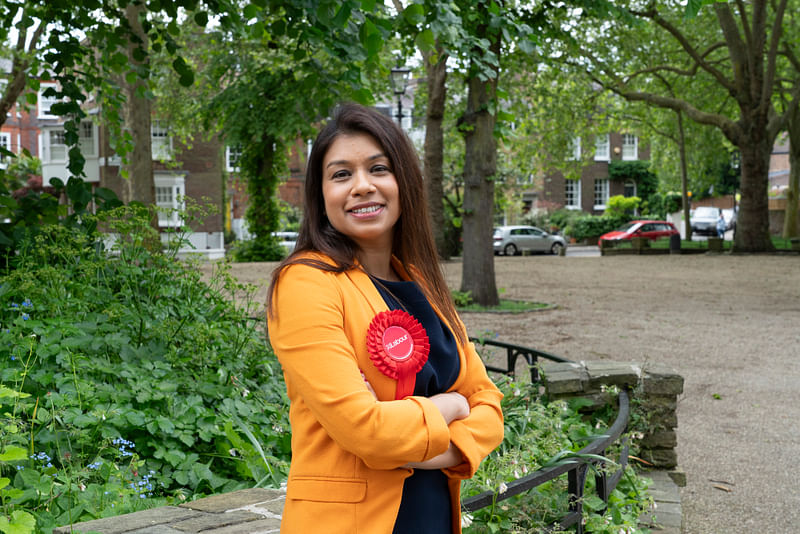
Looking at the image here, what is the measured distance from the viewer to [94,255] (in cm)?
517

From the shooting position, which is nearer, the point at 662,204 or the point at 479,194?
the point at 479,194

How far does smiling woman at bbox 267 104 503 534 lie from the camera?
5.24 ft

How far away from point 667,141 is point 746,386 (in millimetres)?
34297

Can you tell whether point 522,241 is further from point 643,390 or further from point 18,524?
point 18,524

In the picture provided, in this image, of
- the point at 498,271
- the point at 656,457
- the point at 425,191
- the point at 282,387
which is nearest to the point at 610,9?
the point at 656,457

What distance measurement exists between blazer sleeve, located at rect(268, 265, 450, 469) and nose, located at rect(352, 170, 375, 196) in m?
0.27

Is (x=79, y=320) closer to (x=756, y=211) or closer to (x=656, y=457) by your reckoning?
(x=656, y=457)

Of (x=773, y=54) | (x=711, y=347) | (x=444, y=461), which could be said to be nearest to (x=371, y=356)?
(x=444, y=461)

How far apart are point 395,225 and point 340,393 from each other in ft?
1.96

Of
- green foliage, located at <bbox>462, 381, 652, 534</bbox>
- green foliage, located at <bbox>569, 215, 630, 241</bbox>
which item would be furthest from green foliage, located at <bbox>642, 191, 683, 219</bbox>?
green foliage, located at <bbox>462, 381, 652, 534</bbox>

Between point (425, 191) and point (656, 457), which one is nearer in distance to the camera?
point (425, 191)

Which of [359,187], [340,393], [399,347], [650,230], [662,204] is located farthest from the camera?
[662,204]

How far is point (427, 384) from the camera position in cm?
179

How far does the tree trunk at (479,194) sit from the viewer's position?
11.9 meters
